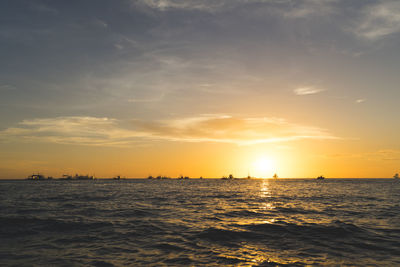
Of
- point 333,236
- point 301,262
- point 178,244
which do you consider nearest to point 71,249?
point 178,244

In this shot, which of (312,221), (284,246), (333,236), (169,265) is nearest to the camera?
(169,265)

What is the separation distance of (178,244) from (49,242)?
8454mm

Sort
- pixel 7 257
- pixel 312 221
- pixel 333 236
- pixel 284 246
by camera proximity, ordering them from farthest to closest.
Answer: pixel 312 221, pixel 333 236, pixel 284 246, pixel 7 257

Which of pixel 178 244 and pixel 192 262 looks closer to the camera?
pixel 192 262

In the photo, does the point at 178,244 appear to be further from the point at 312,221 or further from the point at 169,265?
the point at 312,221

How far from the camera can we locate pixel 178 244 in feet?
50.9

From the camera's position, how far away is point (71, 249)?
47.3 ft

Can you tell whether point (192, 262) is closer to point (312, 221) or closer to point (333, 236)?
point (333, 236)

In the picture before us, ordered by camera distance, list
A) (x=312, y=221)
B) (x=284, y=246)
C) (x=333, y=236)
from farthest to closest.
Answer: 1. (x=312, y=221)
2. (x=333, y=236)
3. (x=284, y=246)

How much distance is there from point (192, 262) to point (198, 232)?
638cm

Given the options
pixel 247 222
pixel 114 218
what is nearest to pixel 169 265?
pixel 247 222

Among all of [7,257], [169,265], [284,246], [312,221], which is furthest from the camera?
[312,221]

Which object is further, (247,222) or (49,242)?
(247,222)

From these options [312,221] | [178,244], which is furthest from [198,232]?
[312,221]
